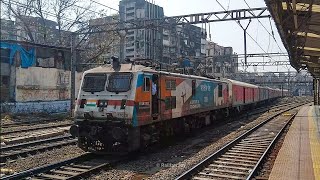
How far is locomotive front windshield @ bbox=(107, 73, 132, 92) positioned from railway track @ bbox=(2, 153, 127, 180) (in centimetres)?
221

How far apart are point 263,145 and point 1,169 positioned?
31.4 ft

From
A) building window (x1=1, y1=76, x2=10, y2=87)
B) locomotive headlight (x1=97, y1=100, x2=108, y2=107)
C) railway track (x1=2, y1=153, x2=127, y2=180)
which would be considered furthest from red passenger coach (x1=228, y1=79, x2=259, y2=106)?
building window (x1=1, y1=76, x2=10, y2=87)

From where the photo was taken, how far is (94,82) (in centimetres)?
1168

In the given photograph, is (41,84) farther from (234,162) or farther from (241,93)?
(234,162)

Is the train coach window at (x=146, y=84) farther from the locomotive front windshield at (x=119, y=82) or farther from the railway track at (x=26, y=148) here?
the railway track at (x=26, y=148)

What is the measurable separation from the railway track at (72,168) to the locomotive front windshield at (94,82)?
2.15 metres

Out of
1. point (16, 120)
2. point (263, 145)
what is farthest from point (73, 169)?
point (16, 120)

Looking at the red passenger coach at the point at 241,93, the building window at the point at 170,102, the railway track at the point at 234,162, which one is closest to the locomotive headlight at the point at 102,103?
the building window at the point at 170,102

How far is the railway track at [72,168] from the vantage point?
8656 mm

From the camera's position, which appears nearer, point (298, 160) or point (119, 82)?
point (298, 160)

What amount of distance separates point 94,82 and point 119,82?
3.28 feet

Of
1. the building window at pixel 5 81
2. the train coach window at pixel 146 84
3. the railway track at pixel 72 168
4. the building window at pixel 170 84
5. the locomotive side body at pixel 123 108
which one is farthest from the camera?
the building window at pixel 5 81

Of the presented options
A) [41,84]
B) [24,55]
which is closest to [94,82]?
[24,55]

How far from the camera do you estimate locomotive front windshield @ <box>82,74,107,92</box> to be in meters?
11.5
